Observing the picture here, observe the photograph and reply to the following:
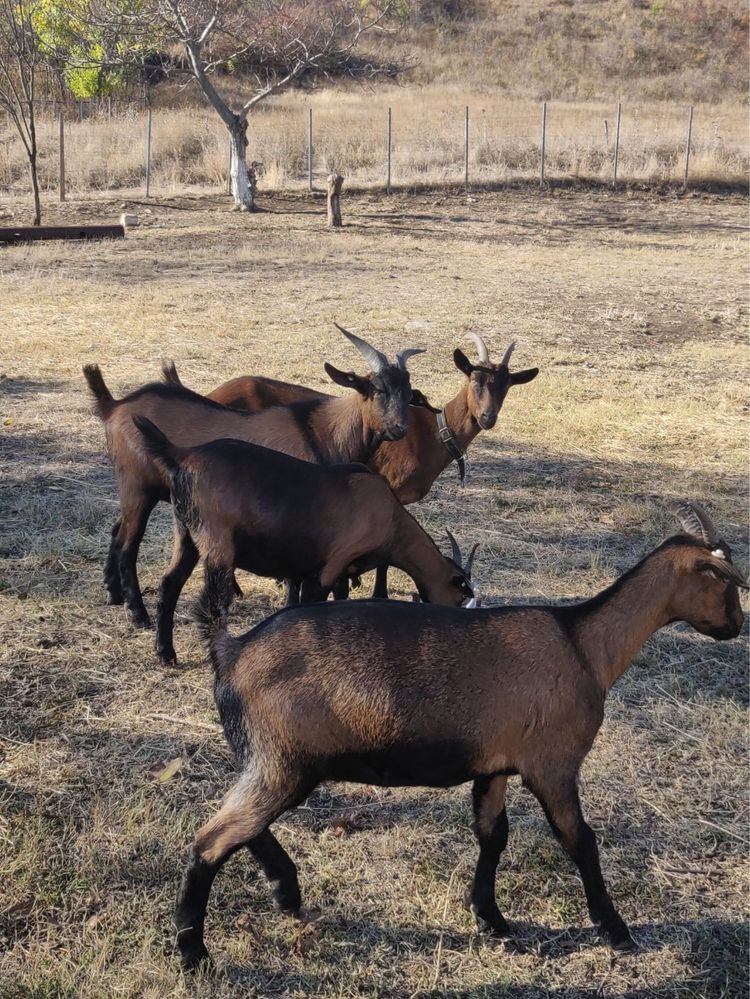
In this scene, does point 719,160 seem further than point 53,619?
Yes

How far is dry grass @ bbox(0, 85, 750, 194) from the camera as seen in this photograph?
2803cm

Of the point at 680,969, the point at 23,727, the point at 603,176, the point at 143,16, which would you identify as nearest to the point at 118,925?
the point at 23,727

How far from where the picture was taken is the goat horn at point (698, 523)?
428cm

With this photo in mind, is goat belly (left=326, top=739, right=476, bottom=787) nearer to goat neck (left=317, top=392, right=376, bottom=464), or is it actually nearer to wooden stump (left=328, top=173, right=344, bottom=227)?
goat neck (left=317, top=392, right=376, bottom=464)

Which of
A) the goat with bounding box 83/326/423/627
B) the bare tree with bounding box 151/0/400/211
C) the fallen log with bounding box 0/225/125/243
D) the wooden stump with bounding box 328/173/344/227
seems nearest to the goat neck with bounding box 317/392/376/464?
the goat with bounding box 83/326/423/627

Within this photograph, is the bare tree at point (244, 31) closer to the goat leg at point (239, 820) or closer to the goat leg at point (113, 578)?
the goat leg at point (113, 578)

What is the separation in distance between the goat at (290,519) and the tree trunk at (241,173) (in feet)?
66.0

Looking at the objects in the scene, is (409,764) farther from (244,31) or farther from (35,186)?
(244,31)

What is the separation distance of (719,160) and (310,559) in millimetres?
27795

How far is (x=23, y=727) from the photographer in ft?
16.3

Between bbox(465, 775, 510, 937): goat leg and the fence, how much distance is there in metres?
23.2

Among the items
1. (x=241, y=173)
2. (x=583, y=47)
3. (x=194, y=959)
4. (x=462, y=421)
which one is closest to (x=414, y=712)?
(x=194, y=959)

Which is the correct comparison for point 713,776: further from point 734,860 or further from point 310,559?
point 310,559

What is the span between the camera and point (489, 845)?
390 centimetres
